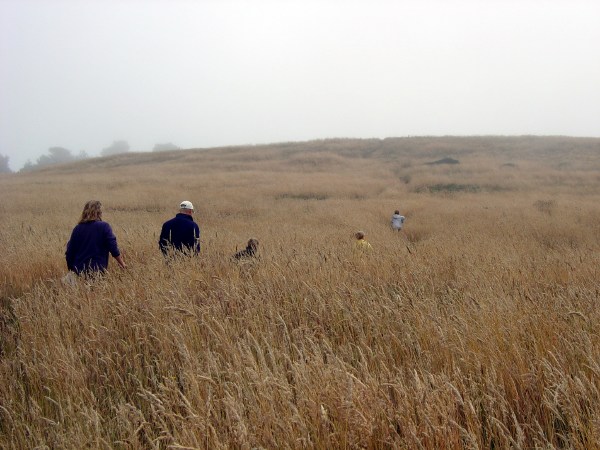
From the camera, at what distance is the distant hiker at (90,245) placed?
535 centimetres

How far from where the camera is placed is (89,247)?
537 centimetres

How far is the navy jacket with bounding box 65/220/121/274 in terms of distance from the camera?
17.5 ft

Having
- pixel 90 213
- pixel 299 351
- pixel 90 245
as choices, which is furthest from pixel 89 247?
pixel 299 351

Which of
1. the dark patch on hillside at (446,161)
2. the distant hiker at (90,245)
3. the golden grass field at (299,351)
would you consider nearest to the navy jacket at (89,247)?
the distant hiker at (90,245)

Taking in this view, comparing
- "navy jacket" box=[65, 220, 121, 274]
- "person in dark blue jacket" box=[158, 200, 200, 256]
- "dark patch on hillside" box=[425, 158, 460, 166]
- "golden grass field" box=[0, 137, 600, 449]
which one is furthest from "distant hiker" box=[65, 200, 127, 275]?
"dark patch on hillside" box=[425, 158, 460, 166]

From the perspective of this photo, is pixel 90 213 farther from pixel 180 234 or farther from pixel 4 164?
pixel 4 164

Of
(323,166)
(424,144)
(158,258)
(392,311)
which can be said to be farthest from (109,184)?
(424,144)

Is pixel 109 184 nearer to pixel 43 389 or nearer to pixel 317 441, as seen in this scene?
pixel 43 389

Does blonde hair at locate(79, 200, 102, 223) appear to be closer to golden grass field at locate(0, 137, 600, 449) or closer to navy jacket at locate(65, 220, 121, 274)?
navy jacket at locate(65, 220, 121, 274)

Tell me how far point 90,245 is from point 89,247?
0.09ft

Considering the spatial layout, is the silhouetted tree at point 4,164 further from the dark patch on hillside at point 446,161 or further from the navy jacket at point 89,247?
the navy jacket at point 89,247

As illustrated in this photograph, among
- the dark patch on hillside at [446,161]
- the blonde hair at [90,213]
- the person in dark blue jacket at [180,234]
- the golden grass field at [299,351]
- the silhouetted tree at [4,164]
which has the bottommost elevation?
the golden grass field at [299,351]

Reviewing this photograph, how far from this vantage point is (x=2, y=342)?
3.60 m

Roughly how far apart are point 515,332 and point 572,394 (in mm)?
760
